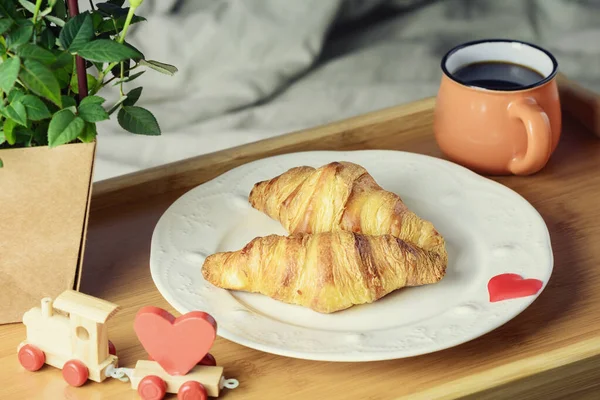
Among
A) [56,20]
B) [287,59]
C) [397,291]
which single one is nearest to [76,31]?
[56,20]

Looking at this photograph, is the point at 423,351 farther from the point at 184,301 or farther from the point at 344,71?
the point at 344,71

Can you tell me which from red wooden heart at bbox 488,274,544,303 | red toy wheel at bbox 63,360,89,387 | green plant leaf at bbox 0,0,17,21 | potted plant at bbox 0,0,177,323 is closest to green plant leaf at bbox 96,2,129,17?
potted plant at bbox 0,0,177,323

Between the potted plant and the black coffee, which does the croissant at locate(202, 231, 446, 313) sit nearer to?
the potted plant

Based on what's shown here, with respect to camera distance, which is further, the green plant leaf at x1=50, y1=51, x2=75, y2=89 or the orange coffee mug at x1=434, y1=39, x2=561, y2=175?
the orange coffee mug at x1=434, y1=39, x2=561, y2=175

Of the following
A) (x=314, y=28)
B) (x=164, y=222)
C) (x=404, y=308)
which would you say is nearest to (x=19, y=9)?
(x=164, y=222)

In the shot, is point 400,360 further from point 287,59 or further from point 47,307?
point 287,59

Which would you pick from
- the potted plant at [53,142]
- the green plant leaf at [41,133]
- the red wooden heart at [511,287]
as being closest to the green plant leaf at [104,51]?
the potted plant at [53,142]

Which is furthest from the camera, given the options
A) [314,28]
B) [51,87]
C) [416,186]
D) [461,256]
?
[314,28]
